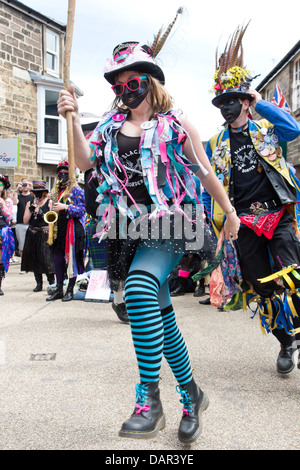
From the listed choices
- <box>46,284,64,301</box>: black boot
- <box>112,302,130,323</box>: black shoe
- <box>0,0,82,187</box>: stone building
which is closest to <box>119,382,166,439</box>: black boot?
<box>112,302,130,323</box>: black shoe

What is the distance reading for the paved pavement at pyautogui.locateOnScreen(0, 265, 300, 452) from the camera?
2.33 meters

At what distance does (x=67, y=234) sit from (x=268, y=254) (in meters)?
4.19

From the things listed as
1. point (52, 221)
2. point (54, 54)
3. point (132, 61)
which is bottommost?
point (52, 221)

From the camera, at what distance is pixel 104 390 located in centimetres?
304

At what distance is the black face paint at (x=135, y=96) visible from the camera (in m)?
2.44

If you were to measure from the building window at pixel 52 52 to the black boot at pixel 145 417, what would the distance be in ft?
68.3

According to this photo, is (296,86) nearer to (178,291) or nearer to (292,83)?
(292,83)

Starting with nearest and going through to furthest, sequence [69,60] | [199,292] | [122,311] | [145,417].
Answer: [145,417] < [69,60] < [122,311] < [199,292]

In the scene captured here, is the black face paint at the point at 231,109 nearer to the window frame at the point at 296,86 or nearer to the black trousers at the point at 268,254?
the black trousers at the point at 268,254

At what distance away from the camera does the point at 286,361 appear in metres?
3.35

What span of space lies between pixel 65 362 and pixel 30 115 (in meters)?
17.7

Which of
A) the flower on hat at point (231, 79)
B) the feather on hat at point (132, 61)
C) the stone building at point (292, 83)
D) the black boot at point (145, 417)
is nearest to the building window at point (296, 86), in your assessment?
the stone building at point (292, 83)

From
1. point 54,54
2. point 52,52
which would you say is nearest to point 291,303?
point 52,52

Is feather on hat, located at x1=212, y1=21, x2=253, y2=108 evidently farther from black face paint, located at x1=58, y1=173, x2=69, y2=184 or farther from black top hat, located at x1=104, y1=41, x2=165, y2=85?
black face paint, located at x1=58, y1=173, x2=69, y2=184
